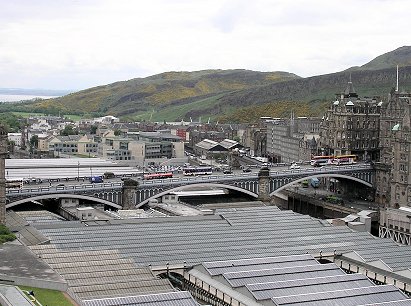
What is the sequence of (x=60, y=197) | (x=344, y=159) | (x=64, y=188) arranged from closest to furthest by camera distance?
(x=60, y=197) < (x=64, y=188) < (x=344, y=159)

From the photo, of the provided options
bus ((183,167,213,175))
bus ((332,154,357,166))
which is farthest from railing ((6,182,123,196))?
bus ((332,154,357,166))

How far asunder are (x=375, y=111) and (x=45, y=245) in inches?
3953

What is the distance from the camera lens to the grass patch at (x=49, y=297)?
66.7m

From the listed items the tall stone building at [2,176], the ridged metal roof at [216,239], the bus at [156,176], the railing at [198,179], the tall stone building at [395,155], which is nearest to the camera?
the ridged metal roof at [216,239]

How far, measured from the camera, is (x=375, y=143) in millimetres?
170875

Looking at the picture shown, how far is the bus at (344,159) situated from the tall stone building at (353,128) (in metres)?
2.59

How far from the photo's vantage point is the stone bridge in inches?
4747

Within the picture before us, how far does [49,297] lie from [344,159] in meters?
103

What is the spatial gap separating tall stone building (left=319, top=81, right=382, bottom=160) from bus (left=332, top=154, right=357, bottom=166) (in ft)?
8.49

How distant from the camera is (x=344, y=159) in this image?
162 m

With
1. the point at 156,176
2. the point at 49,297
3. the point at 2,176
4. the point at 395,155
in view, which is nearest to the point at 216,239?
the point at 49,297

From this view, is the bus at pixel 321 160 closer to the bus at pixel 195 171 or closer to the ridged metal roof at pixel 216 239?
the bus at pixel 195 171

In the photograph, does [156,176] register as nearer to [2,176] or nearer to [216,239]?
[2,176]

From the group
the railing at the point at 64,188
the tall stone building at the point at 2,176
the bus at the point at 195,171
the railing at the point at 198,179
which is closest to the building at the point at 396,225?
the railing at the point at 198,179
